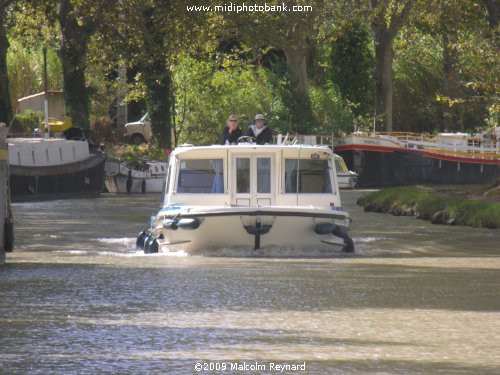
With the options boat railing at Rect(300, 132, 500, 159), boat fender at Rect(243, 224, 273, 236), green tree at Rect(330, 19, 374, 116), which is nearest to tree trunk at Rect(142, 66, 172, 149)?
boat railing at Rect(300, 132, 500, 159)

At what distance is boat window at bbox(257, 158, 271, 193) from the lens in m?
23.4

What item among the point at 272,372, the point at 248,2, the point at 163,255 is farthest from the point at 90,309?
the point at 248,2

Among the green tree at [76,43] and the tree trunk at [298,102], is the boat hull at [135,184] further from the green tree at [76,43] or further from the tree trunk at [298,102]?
the tree trunk at [298,102]

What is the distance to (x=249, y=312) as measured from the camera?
1383 centimetres

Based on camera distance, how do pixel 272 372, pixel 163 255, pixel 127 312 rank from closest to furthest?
pixel 272 372
pixel 127 312
pixel 163 255

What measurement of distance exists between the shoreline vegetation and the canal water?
20.6 feet

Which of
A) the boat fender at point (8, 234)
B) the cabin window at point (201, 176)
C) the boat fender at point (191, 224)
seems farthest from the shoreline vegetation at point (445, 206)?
the boat fender at point (8, 234)

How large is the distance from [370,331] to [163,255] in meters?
10.2

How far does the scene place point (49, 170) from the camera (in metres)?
46.7

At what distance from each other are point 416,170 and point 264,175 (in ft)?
133

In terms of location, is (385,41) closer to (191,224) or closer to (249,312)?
(191,224)

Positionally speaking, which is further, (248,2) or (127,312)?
(248,2)

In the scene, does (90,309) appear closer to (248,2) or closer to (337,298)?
(337,298)

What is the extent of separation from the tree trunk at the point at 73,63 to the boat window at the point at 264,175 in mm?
23948
